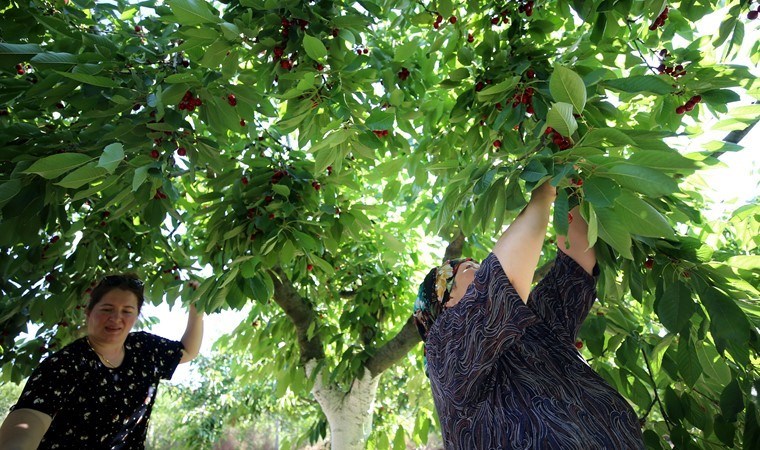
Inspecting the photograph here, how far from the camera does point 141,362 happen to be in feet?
7.28

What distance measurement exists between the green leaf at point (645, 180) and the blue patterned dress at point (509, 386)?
38 cm

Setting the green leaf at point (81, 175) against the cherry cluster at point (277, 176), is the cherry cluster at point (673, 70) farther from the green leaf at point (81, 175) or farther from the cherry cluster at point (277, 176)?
the green leaf at point (81, 175)

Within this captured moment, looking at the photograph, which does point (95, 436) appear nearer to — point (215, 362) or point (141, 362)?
point (141, 362)

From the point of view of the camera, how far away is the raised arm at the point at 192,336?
250cm

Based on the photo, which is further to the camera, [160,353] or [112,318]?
[160,353]

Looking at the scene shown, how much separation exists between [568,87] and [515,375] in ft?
2.23

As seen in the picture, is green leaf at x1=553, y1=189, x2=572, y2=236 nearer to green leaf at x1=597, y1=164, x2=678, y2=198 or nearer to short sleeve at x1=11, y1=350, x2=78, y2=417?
green leaf at x1=597, y1=164, x2=678, y2=198

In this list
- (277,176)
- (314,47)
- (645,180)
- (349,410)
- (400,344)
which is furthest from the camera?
(349,410)

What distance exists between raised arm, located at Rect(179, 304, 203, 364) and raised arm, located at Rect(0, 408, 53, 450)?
29.9 inches

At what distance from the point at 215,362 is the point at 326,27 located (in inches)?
565

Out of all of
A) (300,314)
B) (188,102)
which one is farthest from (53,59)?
(300,314)

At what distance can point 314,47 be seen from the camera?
1.58 meters

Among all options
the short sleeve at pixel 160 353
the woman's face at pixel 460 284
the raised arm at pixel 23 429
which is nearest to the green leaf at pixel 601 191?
the woman's face at pixel 460 284

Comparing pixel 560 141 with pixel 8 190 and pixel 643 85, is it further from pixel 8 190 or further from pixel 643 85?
pixel 8 190
